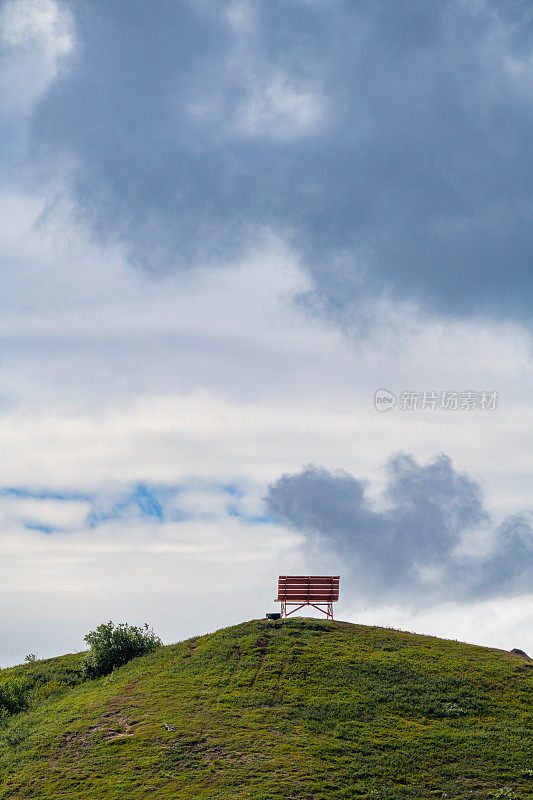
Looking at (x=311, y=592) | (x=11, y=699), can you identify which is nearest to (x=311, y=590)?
(x=311, y=592)

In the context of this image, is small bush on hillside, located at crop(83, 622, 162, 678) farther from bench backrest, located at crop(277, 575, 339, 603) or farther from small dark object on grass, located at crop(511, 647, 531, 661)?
small dark object on grass, located at crop(511, 647, 531, 661)

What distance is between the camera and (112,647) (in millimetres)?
40656

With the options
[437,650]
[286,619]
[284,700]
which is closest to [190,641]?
[286,619]

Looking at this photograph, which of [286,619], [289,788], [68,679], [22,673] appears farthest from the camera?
[22,673]

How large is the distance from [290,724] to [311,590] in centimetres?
1385

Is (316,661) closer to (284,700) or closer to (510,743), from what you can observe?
(284,700)

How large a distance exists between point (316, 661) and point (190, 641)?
10078mm

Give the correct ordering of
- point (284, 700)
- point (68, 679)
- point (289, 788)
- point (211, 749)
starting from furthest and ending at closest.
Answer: point (68, 679)
point (284, 700)
point (211, 749)
point (289, 788)

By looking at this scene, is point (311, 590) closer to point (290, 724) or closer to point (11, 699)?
point (290, 724)

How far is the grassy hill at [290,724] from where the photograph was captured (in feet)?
75.3

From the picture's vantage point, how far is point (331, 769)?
75.9 feet

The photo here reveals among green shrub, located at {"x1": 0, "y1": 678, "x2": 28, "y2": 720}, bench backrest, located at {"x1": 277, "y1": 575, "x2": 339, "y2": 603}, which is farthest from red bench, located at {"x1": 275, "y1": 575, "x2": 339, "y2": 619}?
green shrub, located at {"x1": 0, "y1": 678, "x2": 28, "y2": 720}

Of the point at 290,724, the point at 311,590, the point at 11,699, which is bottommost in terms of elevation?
the point at 11,699

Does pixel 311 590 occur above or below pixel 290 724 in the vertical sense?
above
